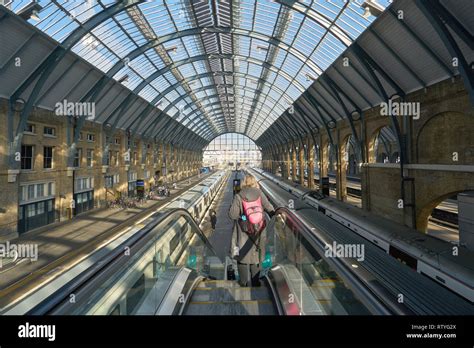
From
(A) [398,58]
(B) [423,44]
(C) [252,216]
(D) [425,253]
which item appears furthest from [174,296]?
(A) [398,58]

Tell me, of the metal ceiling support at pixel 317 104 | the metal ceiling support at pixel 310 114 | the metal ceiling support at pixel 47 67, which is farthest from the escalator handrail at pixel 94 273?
the metal ceiling support at pixel 310 114

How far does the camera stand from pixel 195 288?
4750mm

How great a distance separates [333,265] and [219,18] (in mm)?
22219

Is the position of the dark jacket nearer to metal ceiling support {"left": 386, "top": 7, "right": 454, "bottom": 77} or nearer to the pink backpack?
the pink backpack

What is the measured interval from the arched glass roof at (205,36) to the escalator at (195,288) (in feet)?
41.9

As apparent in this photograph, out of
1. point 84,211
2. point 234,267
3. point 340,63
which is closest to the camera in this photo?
point 234,267

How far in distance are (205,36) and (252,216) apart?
23.5 m

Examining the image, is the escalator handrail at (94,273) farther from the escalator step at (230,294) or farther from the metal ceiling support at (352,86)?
the metal ceiling support at (352,86)

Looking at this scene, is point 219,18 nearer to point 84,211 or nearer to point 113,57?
point 113,57

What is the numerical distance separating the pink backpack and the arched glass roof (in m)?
12.2

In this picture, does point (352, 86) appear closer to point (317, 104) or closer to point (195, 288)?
point (317, 104)

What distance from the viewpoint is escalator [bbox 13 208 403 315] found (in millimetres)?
2393
